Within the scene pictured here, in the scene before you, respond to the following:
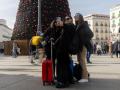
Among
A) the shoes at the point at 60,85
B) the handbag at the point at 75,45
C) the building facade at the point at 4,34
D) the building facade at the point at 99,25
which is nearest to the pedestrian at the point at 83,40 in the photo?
the handbag at the point at 75,45

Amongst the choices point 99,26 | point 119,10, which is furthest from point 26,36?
point 99,26

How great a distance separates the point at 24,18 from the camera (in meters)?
39.7

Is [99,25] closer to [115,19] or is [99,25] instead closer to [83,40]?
[115,19]

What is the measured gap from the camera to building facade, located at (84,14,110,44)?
5925 inches

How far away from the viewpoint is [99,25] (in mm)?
152875

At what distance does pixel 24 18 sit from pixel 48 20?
7.18 feet

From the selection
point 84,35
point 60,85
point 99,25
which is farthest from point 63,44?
point 99,25

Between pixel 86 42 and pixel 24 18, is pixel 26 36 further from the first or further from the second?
pixel 86 42

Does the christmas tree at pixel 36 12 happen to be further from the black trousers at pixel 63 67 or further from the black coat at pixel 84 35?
the black trousers at pixel 63 67

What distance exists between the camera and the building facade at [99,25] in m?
150

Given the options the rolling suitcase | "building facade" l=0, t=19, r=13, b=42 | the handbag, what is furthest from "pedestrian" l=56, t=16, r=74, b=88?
"building facade" l=0, t=19, r=13, b=42

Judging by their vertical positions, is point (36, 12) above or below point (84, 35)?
above

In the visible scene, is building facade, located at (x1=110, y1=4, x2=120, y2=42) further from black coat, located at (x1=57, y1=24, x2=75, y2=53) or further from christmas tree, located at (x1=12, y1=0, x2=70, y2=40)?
black coat, located at (x1=57, y1=24, x2=75, y2=53)

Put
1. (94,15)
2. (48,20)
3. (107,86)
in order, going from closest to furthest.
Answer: (107,86) < (48,20) < (94,15)
